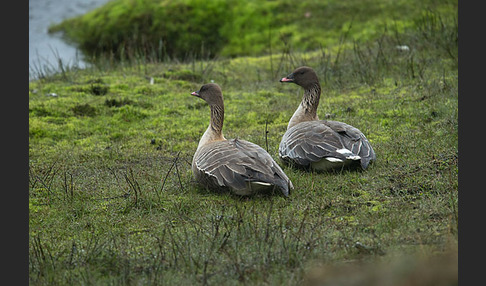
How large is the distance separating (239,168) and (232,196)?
49 centimetres

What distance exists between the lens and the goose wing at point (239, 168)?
704cm

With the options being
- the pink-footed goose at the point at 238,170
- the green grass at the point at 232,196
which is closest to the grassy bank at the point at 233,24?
the green grass at the point at 232,196

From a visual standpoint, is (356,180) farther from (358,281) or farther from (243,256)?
(358,281)

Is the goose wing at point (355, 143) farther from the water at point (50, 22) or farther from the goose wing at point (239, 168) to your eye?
the water at point (50, 22)

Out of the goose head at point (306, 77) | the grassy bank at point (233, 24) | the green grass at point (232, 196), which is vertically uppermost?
the grassy bank at point (233, 24)

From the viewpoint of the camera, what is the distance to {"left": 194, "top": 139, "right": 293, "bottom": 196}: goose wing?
23.1ft

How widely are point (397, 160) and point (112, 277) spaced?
5.02 m

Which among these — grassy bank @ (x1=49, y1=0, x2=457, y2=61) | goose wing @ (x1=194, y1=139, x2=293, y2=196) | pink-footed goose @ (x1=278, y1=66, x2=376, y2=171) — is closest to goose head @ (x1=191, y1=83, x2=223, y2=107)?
pink-footed goose @ (x1=278, y1=66, x2=376, y2=171)

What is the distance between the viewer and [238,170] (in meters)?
7.10

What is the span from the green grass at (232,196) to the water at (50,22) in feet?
28.0

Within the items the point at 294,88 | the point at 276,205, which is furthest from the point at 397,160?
the point at 294,88

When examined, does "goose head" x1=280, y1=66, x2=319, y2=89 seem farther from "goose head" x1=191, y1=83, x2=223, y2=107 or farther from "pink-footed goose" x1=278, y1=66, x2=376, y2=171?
"goose head" x1=191, y1=83, x2=223, y2=107

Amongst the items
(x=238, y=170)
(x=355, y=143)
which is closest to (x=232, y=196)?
(x=238, y=170)

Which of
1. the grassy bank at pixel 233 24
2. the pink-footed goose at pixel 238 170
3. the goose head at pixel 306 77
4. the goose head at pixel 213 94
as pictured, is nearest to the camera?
the pink-footed goose at pixel 238 170
